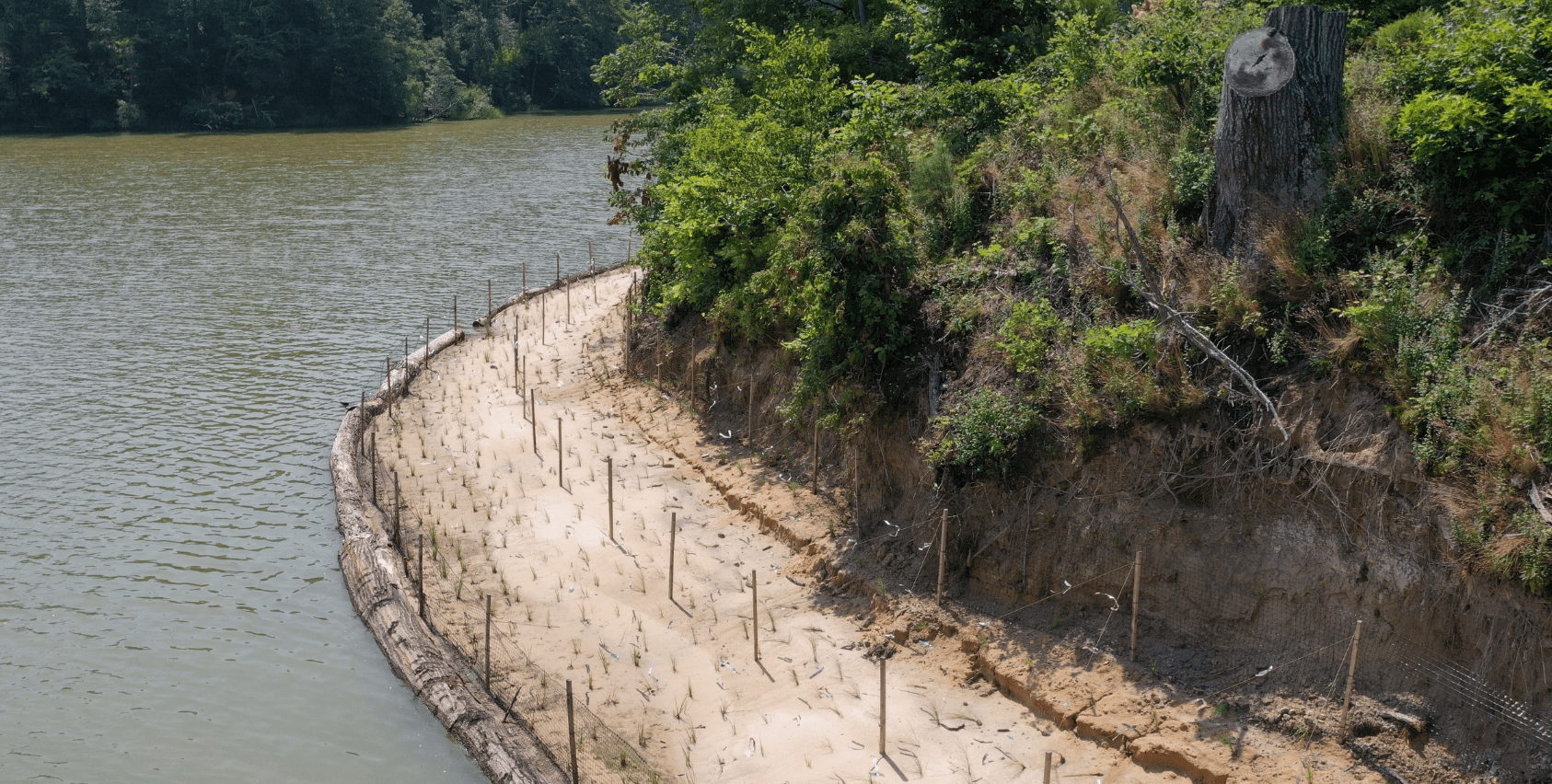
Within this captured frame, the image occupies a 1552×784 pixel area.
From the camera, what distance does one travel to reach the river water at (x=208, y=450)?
42.0 feet

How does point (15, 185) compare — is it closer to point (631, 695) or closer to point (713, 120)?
point (713, 120)

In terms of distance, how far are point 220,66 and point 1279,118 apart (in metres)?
77.5

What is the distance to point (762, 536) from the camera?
608 inches

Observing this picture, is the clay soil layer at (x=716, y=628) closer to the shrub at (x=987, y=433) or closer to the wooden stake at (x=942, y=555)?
the wooden stake at (x=942, y=555)

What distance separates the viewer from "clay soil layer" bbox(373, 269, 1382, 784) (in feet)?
34.8

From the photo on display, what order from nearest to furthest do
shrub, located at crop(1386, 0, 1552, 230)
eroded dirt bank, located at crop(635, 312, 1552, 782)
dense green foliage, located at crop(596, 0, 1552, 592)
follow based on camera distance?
eroded dirt bank, located at crop(635, 312, 1552, 782) → dense green foliage, located at crop(596, 0, 1552, 592) → shrub, located at crop(1386, 0, 1552, 230)

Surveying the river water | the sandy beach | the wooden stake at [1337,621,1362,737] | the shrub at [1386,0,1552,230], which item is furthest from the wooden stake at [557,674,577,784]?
the shrub at [1386,0,1552,230]

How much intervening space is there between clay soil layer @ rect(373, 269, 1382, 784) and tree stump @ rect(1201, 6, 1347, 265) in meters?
5.12

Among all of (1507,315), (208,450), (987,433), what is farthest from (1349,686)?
(208,450)

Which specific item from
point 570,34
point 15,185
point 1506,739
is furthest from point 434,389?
point 570,34

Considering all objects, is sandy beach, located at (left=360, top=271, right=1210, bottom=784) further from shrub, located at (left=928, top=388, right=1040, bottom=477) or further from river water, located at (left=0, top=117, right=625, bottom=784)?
shrub, located at (left=928, top=388, right=1040, bottom=477)

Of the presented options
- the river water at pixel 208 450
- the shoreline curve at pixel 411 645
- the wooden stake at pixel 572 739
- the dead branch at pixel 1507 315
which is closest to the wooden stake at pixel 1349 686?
the dead branch at pixel 1507 315

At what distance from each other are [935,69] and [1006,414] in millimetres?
8460

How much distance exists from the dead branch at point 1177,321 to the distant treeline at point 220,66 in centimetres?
7282
